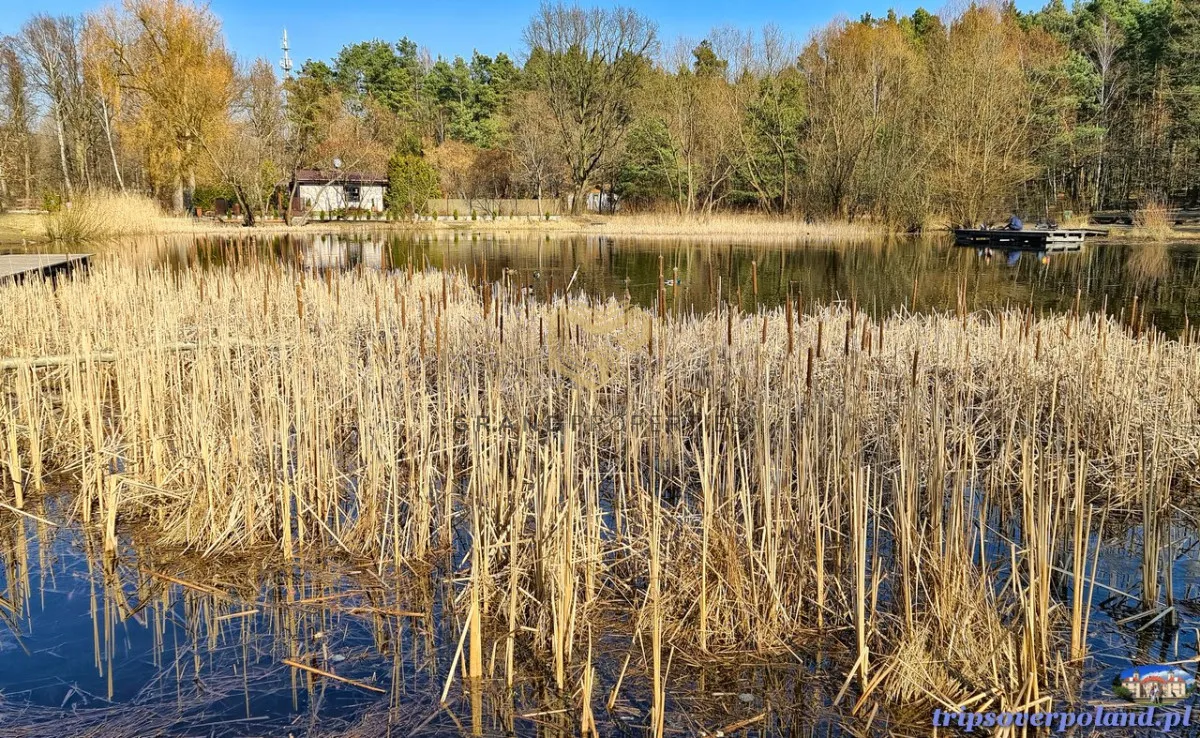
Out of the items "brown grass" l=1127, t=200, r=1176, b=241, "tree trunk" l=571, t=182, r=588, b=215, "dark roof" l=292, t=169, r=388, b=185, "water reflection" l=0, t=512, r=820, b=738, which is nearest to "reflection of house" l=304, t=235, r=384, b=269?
"water reflection" l=0, t=512, r=820, b=738

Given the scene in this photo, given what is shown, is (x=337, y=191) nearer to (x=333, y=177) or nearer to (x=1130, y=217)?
(x=333, y=177)

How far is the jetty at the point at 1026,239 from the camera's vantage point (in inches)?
1099

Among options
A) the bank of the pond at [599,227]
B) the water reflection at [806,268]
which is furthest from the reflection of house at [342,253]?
the bank of the pond at [599,227]

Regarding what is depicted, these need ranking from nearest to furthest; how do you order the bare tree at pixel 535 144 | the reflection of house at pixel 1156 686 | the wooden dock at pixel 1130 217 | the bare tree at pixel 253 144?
the reflection of house at pixel 1156 686, the bare tree at pixel 253 144, the wooden dock at pixel 1130 217, the bare tree at pixel 535 144

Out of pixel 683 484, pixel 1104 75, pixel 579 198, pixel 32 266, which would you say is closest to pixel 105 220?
pixel 32 266

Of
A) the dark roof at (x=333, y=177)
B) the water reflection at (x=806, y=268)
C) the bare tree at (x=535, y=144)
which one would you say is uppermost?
the bare tree at (x=535, y=144)

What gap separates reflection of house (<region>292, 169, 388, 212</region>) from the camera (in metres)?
48.0

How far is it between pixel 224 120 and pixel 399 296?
1348 inches

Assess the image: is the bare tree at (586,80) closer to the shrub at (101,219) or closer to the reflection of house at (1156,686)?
the shrub at (101,219)

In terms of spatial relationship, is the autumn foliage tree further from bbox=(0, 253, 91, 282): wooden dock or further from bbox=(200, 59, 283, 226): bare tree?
bbox=(0, 253, 91, 282): wooden dock

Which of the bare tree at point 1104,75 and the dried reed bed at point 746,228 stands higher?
the bare tree at point 1104,75

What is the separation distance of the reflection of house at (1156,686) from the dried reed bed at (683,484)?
8.0 inches

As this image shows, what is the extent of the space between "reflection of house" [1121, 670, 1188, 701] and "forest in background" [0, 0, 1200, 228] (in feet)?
114

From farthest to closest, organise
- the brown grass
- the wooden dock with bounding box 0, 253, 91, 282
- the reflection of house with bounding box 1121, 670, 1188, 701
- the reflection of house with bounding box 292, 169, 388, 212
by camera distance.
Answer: the reflection of house with bounding box 292, 169, 388, 212, the brown grass, the wooden dock with bounding box 0, 253, 91, 282, the reflection of house with bounding box 1121, 670, 1188, 701
